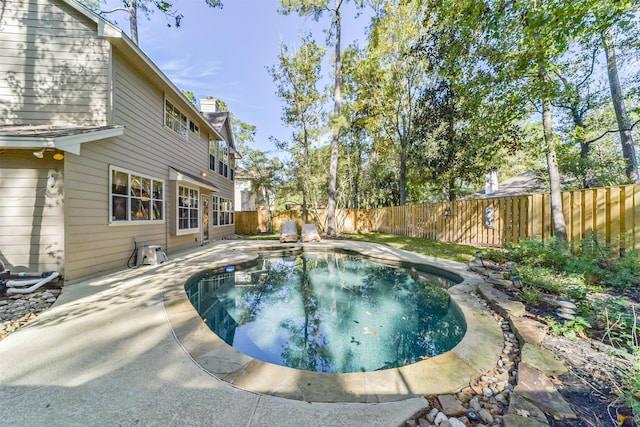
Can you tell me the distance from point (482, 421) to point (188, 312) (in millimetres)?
3330

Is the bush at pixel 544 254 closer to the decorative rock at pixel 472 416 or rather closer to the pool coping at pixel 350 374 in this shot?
the pool coping at pixel 350 374

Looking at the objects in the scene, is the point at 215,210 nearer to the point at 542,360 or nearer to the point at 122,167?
the point at 122,167

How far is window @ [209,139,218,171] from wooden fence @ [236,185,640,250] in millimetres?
5907

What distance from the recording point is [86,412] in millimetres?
1598

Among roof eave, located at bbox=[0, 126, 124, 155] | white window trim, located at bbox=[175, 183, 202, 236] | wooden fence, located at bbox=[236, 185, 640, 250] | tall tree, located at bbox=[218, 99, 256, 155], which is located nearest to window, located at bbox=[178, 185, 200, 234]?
white window trim, located at bbox=[175, 183, 202, 236]

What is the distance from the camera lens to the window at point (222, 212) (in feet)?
38.9

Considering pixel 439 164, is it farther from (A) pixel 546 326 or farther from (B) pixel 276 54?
(B) pixel 276 54

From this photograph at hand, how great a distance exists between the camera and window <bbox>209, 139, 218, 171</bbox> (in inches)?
449

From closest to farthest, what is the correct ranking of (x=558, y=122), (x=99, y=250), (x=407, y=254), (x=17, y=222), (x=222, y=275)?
(x=17, y=222) < (x=99, y=250) < (x=222, y=275) < (x=407, y=254) < (x=558, y=122)

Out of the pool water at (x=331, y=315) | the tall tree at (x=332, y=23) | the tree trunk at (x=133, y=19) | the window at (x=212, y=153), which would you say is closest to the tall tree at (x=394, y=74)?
the tall tree at (x=332, y=23)

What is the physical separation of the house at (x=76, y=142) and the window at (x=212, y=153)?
12.8ft

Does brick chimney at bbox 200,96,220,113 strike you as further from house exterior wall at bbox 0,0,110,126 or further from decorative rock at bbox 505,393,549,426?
decorative rock at bbox 505,393,549,426

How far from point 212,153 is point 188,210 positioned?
4.02 meters

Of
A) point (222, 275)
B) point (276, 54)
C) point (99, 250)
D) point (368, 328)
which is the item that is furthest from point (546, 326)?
point (276, 54)
